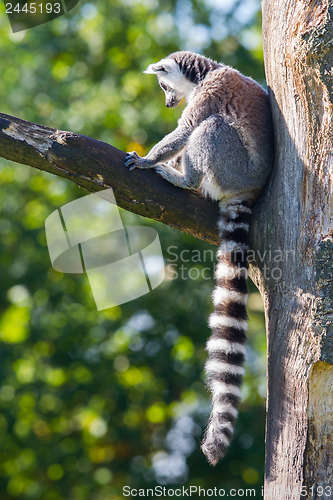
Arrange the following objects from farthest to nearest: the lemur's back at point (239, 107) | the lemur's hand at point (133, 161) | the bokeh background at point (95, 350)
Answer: the bokeh background at point (95, 350)
the lemur's back at point (239, 107)
the lemur's hand at point (133, 161)

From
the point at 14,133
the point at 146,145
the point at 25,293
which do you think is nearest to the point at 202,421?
the point at 25,293

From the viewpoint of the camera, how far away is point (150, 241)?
704cm

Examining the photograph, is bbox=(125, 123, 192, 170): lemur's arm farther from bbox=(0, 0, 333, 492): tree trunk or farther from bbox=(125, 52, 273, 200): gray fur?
bbox=(0, 0, 333, 492): tree trunk

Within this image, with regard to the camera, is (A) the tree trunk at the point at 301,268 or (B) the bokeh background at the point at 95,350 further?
(B) the bokeh background at the point at 95,350

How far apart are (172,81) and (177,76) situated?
75 millimetres

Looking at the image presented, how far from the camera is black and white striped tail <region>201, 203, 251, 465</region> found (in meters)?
3.41

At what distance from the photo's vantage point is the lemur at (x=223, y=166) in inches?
138

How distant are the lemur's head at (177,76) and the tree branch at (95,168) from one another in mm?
1347

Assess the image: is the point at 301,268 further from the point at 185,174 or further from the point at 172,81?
the point at 172,81

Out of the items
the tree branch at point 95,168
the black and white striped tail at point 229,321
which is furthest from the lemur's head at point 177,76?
the black and white striped tail at point 229,321

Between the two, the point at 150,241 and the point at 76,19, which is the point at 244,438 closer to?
the point at 150,241

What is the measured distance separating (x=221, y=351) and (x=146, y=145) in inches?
204

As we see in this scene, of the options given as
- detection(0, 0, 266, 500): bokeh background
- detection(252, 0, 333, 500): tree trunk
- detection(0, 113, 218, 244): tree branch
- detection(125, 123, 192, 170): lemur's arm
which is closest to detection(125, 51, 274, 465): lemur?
detection(125, 123, 192, 170): lemur's arm

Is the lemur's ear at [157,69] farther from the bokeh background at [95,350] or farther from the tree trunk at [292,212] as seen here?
the bokeh background at [95,350]
